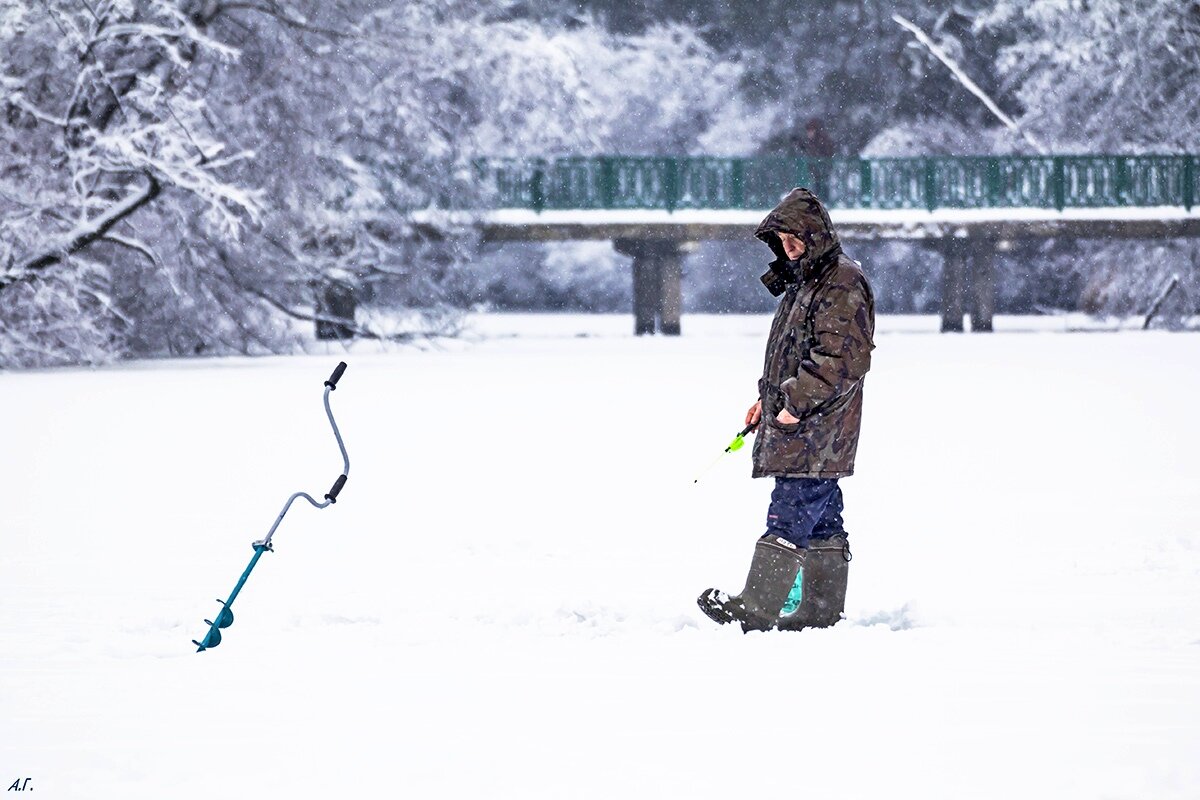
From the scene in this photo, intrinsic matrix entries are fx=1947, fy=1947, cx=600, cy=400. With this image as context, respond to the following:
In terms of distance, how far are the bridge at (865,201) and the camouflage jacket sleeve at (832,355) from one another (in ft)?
69.6

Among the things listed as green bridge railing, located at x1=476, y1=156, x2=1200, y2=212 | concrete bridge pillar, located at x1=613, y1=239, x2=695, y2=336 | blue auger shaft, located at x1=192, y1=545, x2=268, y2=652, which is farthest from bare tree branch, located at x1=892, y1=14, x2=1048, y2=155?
blue auger shaft, located at x1=192, y1=545, x2=268, y2=652

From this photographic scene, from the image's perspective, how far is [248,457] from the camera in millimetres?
12031

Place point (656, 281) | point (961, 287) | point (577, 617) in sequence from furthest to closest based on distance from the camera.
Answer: point (961, 287)
point (656, 281)
point (577, 617)

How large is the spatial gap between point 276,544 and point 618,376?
11.1 meters

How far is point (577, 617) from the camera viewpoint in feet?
21.0

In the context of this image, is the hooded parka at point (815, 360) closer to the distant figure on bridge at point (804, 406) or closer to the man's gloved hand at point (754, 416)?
the distant figure on bridge at point (804, 406)

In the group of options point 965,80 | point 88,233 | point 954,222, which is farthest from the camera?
point 965,80

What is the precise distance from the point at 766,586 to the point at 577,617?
2.40 ft

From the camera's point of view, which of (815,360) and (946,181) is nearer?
(815,360)

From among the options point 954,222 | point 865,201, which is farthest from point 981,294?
Answer: point 865,201

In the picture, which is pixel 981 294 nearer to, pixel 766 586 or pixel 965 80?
pixel 965 80

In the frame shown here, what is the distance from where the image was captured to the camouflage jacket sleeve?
5836mm

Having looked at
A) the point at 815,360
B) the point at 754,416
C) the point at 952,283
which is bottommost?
the point at 952,283

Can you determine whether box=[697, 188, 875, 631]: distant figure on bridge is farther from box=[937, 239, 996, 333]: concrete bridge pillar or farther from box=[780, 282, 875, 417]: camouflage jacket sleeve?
box=[937, 239, 996, 333]: concrete bridge pillar
